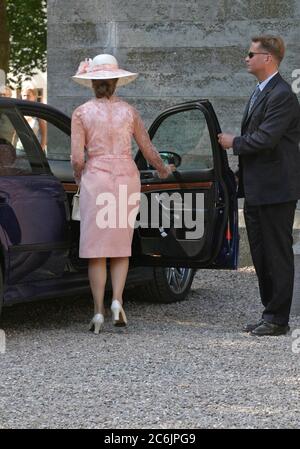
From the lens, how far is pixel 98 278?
27.7 feet

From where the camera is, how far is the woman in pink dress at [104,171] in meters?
8.26

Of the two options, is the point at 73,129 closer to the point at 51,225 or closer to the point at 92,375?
the point at 51,225

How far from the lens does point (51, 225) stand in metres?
8.30

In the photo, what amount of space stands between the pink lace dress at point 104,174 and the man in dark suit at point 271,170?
25.6 inches

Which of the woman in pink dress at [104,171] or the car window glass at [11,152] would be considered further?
the woman in pink dress at [104,171]

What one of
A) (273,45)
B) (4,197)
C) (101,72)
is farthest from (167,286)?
(273,45)

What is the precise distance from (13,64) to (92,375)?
77.1 ft

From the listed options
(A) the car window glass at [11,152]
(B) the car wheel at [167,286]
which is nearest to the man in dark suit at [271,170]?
(A) the car window glass at [11,152]

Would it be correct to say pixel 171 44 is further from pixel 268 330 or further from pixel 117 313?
pixel 268 330

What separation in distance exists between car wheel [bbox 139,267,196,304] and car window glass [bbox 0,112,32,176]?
1.68 m

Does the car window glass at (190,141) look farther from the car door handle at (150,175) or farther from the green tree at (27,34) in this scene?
the green tree at (27,34)

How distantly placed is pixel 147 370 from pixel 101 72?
2197 millimetres

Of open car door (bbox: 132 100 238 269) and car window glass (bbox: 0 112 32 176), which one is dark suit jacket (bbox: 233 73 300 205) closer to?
open car door (bbox: 132 100 238 269)
